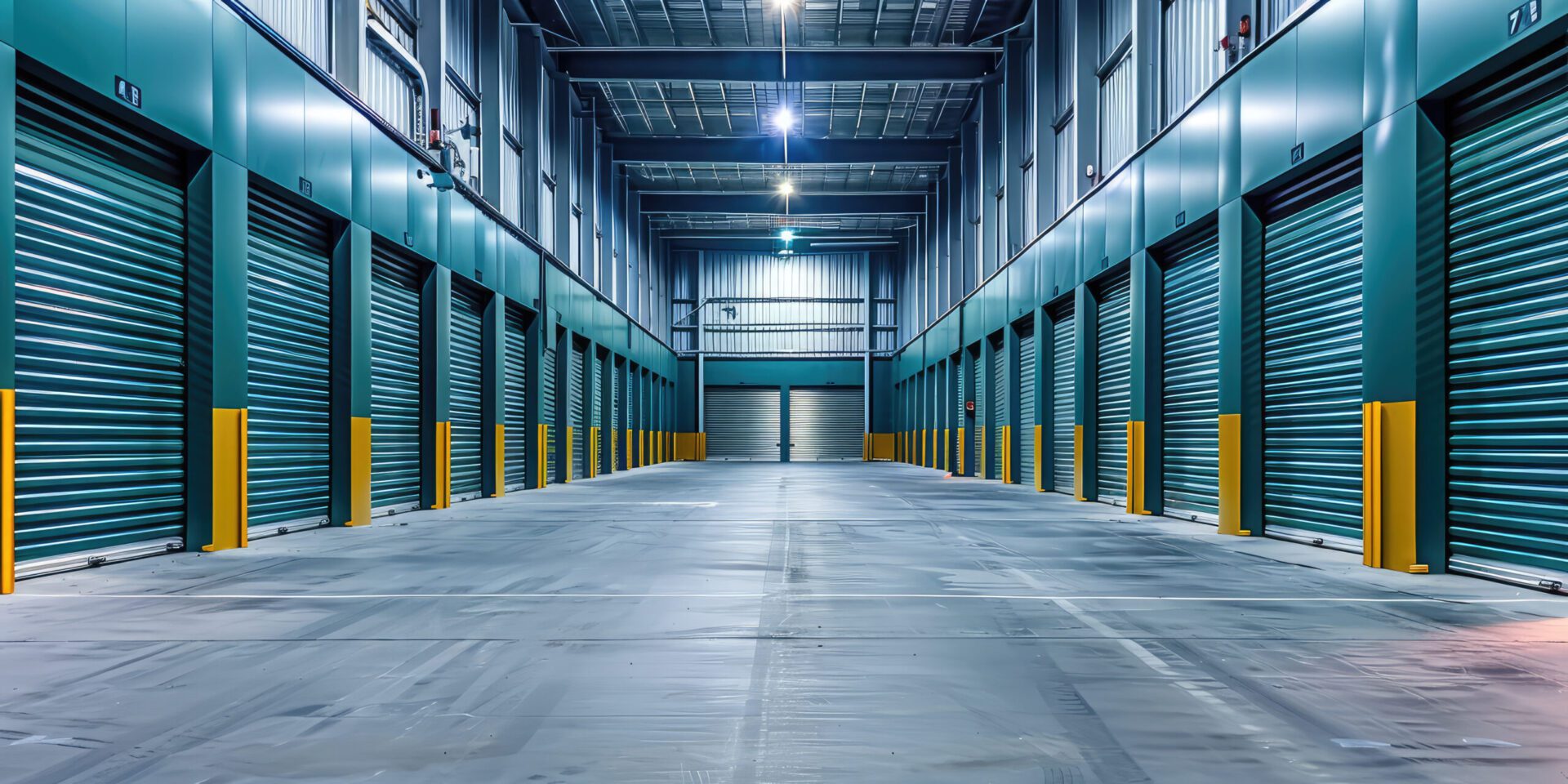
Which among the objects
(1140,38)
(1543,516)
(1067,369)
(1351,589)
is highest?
(1140,38)

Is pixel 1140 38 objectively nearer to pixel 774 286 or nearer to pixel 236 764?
pixel 236 764

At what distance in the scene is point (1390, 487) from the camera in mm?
7820

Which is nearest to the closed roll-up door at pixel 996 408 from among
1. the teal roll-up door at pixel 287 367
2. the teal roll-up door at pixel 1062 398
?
the teal roll-up door at pixel 1062 398

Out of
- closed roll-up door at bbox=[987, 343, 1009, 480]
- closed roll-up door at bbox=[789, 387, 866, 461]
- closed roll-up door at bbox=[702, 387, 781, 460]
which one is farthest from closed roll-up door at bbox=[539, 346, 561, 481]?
closed roll-up door at bbox=[789, 387, 866, 461]

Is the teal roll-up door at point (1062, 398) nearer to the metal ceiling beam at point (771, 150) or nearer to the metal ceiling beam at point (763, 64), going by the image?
the metal ceiling beam at point (763, 64)

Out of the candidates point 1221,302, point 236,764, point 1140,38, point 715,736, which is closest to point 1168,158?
point 1221,302

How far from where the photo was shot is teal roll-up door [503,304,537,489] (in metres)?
19.1

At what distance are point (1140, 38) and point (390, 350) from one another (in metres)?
12.5

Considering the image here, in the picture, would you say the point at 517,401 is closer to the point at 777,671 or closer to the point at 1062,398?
the point at 1062,398

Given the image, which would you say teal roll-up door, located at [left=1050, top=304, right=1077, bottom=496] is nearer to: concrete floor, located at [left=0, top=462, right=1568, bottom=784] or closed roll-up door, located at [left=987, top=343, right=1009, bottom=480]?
closed roll-up door, located at [left=987, top=343, right=1009, bottom=480]

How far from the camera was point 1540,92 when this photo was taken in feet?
22.1

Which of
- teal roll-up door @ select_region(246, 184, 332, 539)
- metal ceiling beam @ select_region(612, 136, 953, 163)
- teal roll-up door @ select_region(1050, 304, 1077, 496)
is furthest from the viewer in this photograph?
metal ceiling beam @ select_region(612, 136, 953, 163)

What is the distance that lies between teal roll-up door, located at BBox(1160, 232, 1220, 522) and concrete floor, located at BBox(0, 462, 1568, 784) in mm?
3839

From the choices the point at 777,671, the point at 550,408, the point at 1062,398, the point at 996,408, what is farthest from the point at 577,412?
the point at 777,671
